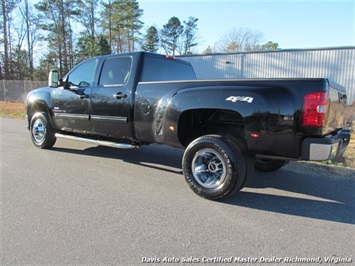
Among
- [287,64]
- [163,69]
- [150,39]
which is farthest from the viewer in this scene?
[150,39]

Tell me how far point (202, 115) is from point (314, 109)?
1.73 m

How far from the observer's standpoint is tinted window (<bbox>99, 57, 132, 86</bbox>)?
4.98 m

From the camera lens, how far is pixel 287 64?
19406 mm

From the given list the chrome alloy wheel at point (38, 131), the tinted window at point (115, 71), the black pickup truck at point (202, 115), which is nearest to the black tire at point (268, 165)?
the black pickup truck at point (202, 115)

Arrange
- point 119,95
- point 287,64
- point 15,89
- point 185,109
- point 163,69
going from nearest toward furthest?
point 185,109, point 119,95, point 163,69, point 287,64, point 15,89

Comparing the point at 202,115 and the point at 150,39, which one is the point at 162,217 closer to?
the point at 202,115

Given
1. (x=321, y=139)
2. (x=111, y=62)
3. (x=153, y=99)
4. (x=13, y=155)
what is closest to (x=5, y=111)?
(x=13, y=155)

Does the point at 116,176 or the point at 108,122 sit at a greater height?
the point at 108,122

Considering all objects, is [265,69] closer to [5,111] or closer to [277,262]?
[5,111]

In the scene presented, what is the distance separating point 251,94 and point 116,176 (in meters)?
2.66

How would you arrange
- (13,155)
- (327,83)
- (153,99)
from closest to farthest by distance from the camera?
(327,83) → (153,99) → (13,155)

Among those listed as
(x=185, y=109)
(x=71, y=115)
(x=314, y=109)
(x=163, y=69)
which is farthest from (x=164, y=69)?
(x=314, y=109)

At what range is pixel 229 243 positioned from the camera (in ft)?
8.93

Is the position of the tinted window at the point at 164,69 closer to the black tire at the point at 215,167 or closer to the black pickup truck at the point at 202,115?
the black pickup truck at the point at 202,115
